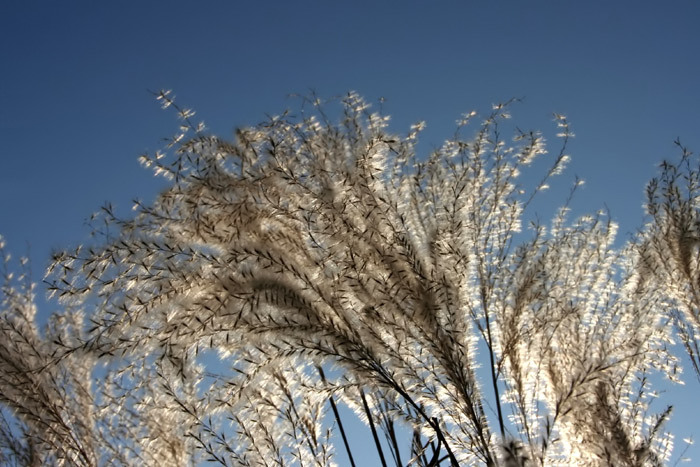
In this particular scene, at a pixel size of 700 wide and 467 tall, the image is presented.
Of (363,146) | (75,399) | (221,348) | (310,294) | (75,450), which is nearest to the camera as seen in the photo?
(310,294)

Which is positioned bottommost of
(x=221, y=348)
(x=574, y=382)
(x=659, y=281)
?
(x=574, y=382)

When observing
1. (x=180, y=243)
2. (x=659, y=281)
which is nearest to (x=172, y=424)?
(x=180, y=243)

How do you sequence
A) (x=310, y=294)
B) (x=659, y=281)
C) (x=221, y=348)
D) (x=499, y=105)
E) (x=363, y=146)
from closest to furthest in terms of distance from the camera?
(x=310, y=294)
(x=221, y=348)
(x=363, y=146)
(x=499, y=105)
(x=659, y=281)

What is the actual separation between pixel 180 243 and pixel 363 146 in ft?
2.43

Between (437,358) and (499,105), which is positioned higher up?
(499,105)

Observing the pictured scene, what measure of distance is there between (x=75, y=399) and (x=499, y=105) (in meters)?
2.59

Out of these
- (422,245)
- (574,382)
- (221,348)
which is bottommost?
(574,382)

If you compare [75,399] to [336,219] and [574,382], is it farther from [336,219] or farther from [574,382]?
[574,382]

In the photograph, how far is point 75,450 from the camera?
3.13m

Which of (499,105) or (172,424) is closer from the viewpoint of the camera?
(499,105)

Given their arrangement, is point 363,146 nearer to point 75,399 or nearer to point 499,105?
point 499,105

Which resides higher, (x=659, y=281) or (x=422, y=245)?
(x=659, y=281)

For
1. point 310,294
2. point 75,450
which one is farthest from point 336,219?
point 75,450

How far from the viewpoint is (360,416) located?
2.58m
